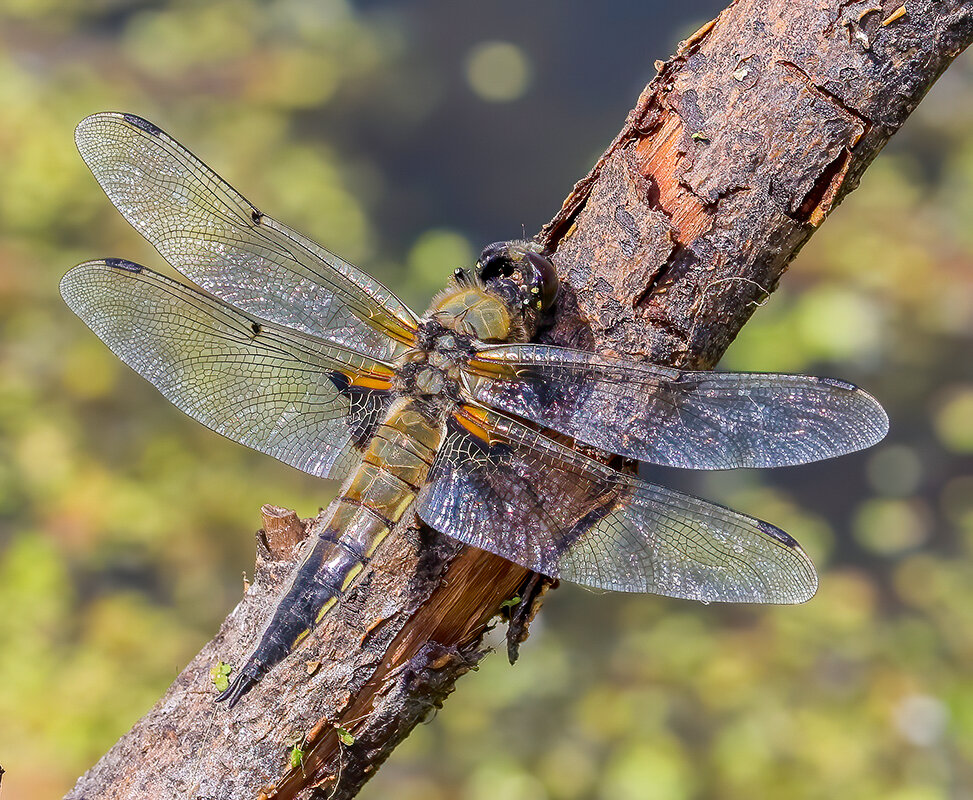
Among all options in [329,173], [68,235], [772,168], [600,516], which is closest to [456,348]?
[600,516]

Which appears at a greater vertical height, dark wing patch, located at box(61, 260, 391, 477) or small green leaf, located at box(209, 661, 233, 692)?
dark wing patch, located at box(61, 260, 391, 477)

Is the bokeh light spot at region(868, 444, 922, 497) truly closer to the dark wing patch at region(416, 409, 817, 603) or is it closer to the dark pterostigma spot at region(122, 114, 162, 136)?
the dark wing patch at region(416, 409, 817, 603)

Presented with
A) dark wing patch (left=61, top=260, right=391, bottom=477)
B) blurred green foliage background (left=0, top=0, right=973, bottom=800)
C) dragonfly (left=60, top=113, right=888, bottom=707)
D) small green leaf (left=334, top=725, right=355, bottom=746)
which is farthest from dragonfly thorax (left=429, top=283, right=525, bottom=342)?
blurred green foliage background (left=0, top=0, right=973, bottom=800)

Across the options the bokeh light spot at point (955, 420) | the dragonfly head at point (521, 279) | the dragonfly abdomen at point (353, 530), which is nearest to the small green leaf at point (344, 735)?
the dragonfly abdomen at point (353, 530)

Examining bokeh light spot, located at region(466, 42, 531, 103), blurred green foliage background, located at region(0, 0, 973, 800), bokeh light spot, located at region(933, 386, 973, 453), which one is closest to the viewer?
blurred green foliage background, located at region(0, 0, 973, 800)

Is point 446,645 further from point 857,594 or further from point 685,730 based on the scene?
point 857,594

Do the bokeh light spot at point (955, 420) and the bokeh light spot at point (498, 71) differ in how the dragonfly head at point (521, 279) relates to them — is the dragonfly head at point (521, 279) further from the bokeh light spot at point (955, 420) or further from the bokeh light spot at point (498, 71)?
the bokeh light spot at point (955, 420)

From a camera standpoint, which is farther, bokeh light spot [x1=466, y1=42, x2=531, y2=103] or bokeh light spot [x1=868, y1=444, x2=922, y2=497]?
bokeh light spot [x1=466, y1=42, x2=531, y2=103]
